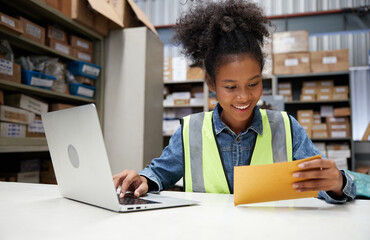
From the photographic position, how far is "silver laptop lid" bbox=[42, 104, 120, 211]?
26.3 inches

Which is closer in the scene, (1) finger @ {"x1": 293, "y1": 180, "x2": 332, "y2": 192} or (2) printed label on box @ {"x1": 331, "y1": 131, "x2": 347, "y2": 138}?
(1) finger @ {"x1": 293, "y1": 180, "x2": 332, "y2": 192}

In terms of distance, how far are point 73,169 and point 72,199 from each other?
0.43 feet

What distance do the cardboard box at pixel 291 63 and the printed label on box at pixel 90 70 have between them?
8.84ft

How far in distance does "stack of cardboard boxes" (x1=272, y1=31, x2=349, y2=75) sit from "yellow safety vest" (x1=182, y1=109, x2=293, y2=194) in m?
3.45

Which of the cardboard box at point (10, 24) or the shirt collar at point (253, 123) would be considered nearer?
the shirt collar at point (253, 123)

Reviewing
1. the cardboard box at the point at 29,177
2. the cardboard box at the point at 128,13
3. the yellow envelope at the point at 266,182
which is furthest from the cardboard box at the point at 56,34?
the yellow envelope at the point at 266,182

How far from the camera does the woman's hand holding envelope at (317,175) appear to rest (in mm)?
741

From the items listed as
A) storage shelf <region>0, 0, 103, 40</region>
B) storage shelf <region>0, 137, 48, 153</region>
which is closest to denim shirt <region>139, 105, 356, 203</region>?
storage shelf <region>0, 137, 48, 153</region>

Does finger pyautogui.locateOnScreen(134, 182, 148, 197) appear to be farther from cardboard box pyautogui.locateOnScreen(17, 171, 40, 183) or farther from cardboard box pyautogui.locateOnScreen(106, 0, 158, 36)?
cardboard box pyautogui.locateOnScreen(106, 0, 158, 36)

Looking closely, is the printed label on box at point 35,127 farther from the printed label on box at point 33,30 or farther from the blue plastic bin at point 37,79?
the printed label on box at point 33,30

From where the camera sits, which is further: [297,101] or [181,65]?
[181,65]

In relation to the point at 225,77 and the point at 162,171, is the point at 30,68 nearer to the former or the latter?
the point at 162,171

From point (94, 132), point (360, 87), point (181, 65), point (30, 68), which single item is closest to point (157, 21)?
point (181, 65)

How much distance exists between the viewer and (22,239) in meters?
0.53
